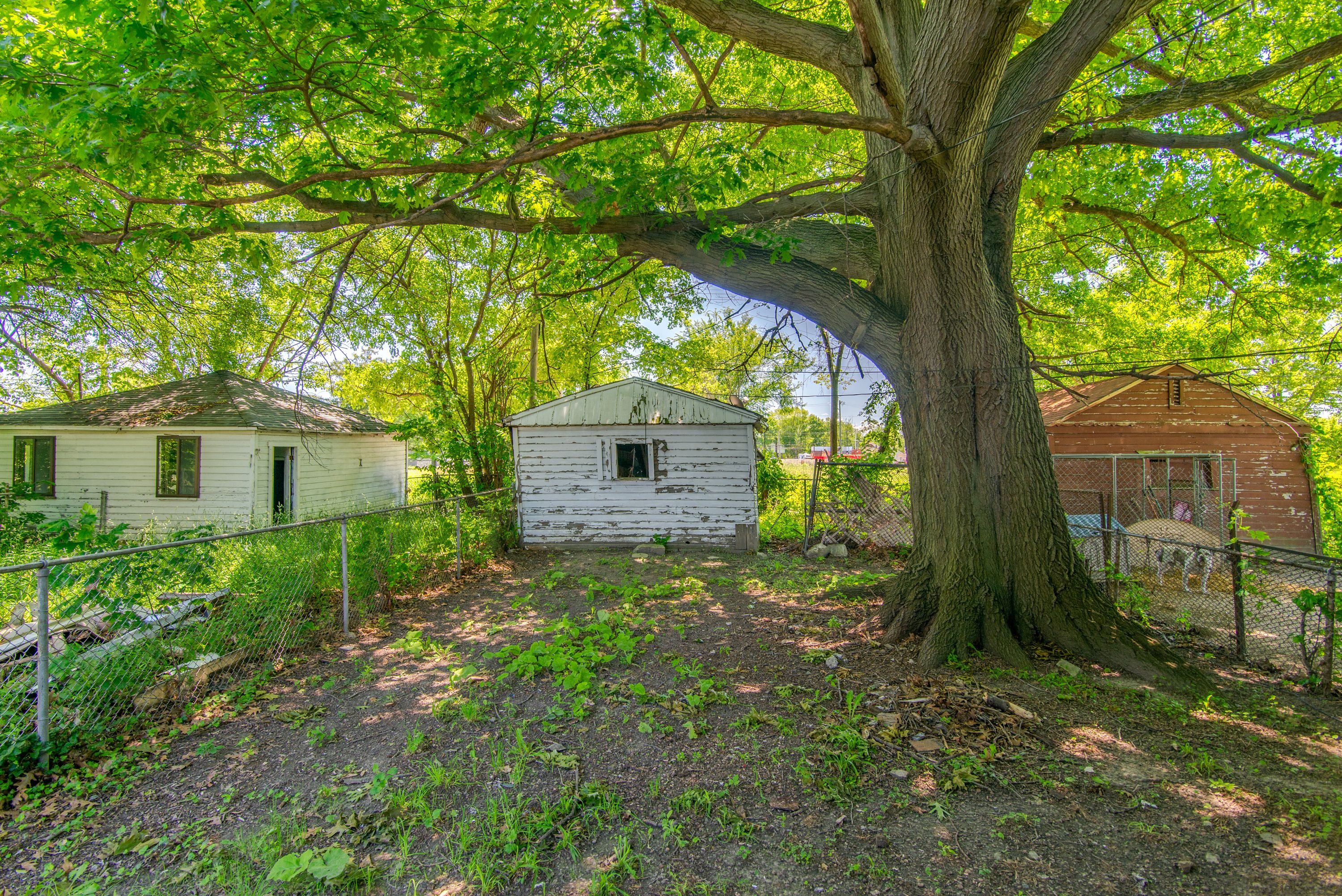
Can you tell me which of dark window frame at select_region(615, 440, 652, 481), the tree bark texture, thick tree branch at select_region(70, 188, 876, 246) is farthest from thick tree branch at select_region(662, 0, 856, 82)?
dark window frame at select_region(615, 440, 652, 481)

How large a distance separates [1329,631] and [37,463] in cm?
2121

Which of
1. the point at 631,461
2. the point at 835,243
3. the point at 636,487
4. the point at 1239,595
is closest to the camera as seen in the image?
the point at 1239,595

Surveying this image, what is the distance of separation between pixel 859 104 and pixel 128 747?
785 centimetres

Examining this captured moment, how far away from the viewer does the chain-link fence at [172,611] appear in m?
3.46

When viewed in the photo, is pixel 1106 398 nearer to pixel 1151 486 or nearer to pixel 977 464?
pixel 1151 486

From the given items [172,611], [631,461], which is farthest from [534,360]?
[172,611]

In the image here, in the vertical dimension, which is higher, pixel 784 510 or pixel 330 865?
pixel 784 510

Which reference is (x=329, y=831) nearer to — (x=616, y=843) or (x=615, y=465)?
(x=616, y=843)

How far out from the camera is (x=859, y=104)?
5.38m

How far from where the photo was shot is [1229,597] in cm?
710

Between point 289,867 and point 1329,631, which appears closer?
point 289,867

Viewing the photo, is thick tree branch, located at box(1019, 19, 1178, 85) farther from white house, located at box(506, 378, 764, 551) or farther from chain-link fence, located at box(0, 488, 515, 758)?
chain-link fence, located at box(0, 488, 515, 758)

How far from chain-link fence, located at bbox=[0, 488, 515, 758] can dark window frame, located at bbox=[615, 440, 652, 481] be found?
4315 millimetres

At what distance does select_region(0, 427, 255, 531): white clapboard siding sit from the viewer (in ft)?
38.6
